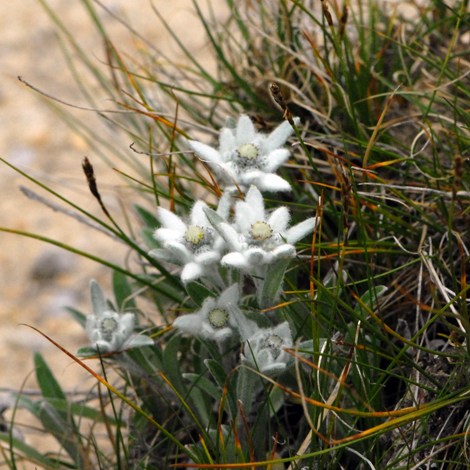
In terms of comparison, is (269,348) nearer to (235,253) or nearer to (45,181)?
(235,253)

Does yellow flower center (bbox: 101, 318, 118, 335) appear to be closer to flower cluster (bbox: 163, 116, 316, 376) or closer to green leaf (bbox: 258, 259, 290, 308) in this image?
flower cluster (bbox: 163, 116, 316, 376)

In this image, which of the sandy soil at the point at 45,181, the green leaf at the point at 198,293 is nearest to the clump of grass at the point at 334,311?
the green leaf at the point at 198,293

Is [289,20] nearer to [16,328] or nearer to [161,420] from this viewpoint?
[161,420]

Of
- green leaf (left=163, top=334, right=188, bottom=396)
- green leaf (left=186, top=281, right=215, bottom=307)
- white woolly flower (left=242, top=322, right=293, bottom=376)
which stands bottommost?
green leaf (left=163, top=334, right=188, bottom=396)

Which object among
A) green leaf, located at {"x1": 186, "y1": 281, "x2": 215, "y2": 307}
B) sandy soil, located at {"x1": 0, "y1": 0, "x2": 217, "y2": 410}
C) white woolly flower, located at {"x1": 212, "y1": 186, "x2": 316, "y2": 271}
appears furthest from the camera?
sandy soil, located at {"x1": 0, "y1": 0, "x2": 217, "y2": 410}

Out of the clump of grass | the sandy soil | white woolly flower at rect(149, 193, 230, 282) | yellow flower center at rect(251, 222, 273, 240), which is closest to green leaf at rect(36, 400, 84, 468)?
the clump of grass

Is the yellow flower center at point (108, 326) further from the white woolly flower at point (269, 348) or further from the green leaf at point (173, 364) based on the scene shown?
the white woolly flower at point (269, 348)

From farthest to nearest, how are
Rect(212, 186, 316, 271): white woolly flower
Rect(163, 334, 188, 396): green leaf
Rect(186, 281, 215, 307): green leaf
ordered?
Rect(163, 334, 188, 396): green leaf, Rect(186, 281, 215, 307): green leaf, Rect(212, 186, 316, 271): white woolly flower
